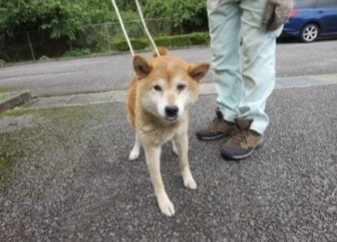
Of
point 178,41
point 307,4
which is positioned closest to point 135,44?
point 178,41

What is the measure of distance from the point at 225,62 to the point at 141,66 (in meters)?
0.84

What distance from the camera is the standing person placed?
73.5 inches

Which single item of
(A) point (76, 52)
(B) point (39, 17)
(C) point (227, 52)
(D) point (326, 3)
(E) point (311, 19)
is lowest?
(A) point (76, 52)

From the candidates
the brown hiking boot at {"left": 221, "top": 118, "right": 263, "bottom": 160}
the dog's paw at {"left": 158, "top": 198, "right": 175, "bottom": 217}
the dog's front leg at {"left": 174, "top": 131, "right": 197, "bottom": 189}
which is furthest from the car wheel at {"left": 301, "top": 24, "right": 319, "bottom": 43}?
the dog's paw at {"left": 158, "top": 198, "right": 175, "bottom": 217}

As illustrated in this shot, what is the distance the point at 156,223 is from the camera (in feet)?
4.72

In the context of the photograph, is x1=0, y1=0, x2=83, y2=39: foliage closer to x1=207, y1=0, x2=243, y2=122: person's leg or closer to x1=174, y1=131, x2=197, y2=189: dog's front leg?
x1=207, y1=0, x2=243, y2=122: person's leg

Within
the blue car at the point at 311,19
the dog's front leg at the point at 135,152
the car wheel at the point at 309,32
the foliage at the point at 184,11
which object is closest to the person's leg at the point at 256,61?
the dog's front leg at the point at 135,152

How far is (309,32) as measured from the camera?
980cm

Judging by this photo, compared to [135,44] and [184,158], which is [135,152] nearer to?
[184,158]

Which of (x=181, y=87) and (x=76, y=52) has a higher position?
(x=181, y=87)

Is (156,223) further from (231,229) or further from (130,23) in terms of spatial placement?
(130,23)

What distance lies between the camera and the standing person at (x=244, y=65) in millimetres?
1868

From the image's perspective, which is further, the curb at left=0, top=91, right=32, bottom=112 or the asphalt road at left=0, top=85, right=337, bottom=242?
the curb at left=0, top=91, right=32, bottom=112

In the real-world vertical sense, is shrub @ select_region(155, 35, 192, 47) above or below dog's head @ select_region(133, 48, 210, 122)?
below
